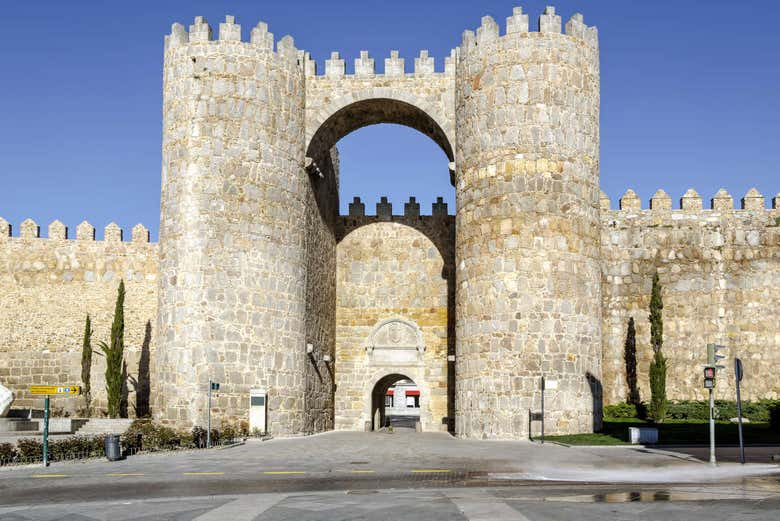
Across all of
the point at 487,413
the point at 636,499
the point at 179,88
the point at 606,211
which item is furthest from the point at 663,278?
the point at 636,499

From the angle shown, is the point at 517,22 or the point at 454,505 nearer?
the point at 454,505

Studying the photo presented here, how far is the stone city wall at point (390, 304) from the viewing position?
109ft

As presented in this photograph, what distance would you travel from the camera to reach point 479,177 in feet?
90.9

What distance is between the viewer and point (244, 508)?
11.9 m

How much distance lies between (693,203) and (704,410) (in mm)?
7744

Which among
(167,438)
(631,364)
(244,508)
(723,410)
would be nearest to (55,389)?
(167,438)

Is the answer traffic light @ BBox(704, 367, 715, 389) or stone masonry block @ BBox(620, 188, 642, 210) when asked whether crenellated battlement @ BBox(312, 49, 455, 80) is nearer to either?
stone masonry block @ BBox(620, 188, 642, 210)

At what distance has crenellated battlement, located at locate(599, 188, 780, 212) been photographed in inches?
1273

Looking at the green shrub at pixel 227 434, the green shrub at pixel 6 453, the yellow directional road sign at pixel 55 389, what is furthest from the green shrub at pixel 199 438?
the green shrub at pixel 6 453

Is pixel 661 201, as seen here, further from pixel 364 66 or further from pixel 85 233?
pixel 85 233

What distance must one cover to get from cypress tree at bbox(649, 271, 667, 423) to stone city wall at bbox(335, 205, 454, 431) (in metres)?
7.45

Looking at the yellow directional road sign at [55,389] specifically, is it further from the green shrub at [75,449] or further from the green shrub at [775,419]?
the green shrub at [775,419]

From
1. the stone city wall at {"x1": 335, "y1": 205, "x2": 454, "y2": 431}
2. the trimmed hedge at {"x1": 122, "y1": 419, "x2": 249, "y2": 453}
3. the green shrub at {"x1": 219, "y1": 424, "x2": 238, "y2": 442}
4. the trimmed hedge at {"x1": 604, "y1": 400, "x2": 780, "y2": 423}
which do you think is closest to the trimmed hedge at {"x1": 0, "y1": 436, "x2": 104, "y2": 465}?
the trimmed hedge at {"x1": 122, "y1": 419, "x2": 249, "y2": 453}

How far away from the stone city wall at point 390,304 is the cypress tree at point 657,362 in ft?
24.4
